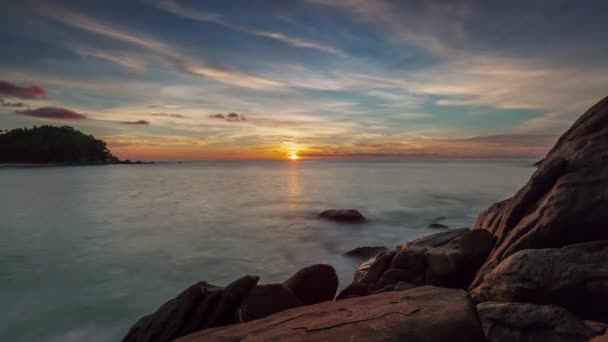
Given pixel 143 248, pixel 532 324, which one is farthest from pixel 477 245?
pixel 143 248

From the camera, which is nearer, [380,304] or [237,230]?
[380,304]

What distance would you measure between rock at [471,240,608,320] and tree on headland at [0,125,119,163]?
156 meters

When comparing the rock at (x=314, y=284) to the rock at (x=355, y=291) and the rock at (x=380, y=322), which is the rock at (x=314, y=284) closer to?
the rock at (x=355, y=291)

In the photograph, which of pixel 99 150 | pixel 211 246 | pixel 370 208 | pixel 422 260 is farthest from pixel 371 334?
pixel 99 150

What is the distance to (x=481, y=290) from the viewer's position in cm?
571

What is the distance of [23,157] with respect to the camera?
12462cm

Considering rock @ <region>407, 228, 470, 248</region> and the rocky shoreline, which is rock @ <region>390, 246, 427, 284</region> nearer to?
the rocky shoreline

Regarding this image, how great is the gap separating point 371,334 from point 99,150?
178618 mm

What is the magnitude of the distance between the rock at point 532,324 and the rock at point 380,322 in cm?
40

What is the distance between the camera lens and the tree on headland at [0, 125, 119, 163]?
122463 mm

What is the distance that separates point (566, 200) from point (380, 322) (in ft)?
14.8

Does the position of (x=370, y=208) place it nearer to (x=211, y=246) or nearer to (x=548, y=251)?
(x=211, y=246)

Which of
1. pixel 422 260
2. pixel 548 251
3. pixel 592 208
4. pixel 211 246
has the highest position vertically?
pixel 592 208

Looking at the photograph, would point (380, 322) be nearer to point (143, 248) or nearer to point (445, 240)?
point (445, 240)
